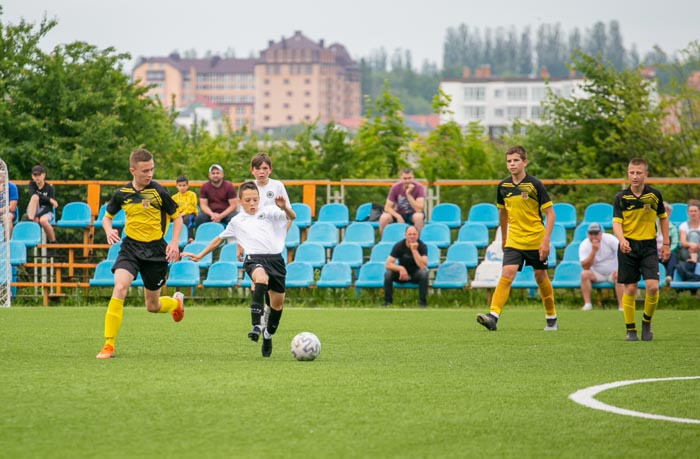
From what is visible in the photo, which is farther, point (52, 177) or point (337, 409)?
point (52, 177)

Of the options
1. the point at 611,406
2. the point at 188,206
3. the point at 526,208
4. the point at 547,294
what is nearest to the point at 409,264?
the point at 188,206

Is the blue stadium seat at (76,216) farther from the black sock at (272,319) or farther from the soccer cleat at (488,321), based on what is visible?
the black sock at (272,319)

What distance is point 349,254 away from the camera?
22.1m

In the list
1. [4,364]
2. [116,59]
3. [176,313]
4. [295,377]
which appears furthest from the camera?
[116,59]

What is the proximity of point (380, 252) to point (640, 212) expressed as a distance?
9.27 meters

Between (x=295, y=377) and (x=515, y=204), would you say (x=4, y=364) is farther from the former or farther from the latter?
(x=515, y=204)

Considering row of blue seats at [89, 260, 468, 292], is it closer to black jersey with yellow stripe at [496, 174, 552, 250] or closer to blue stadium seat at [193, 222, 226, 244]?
blue stadium seat at [193, 222, 226, 244]

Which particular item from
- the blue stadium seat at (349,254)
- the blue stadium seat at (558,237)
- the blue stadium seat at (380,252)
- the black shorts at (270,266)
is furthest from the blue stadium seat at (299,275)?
the black shorts at (270,266)

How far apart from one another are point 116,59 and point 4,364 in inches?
780

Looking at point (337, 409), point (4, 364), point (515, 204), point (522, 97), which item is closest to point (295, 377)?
point (337, 409)

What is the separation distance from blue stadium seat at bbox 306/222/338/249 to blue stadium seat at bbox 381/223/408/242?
1010mm

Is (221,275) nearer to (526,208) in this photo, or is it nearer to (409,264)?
(409,264)

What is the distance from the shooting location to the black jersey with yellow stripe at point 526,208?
13.8 meters

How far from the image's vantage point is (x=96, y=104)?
27.7 metres
